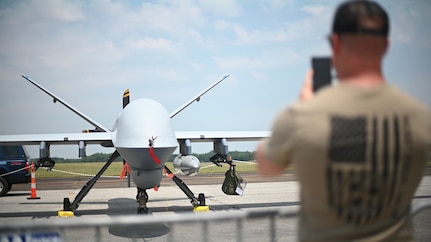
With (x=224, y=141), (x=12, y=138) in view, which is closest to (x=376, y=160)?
(x=224, y=141)

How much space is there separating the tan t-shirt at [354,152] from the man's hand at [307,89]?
11cm

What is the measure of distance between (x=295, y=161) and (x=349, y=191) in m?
0.22

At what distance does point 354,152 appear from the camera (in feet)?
5.15

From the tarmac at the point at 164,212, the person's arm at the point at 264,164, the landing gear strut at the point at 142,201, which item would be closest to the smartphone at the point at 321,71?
the person's arm at the point at 264,164

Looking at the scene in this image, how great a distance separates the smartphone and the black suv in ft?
63.0

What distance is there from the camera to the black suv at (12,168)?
19.1m

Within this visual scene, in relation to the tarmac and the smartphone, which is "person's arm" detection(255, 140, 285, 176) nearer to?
the smartphone

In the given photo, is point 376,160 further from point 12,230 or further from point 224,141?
point 224,141

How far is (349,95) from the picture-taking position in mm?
1617

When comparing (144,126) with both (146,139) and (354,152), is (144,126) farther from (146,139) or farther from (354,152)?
(354,152)

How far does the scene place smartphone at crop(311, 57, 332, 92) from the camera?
1.81 m

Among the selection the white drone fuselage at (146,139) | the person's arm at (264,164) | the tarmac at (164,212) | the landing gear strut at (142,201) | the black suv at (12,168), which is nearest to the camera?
the person's arm at (264,164)

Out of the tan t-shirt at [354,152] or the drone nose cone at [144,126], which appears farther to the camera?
the drone nose cone at [144,126]

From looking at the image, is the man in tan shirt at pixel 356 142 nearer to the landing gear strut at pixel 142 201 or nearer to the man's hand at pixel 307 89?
the man's hand at pixel 307 89
